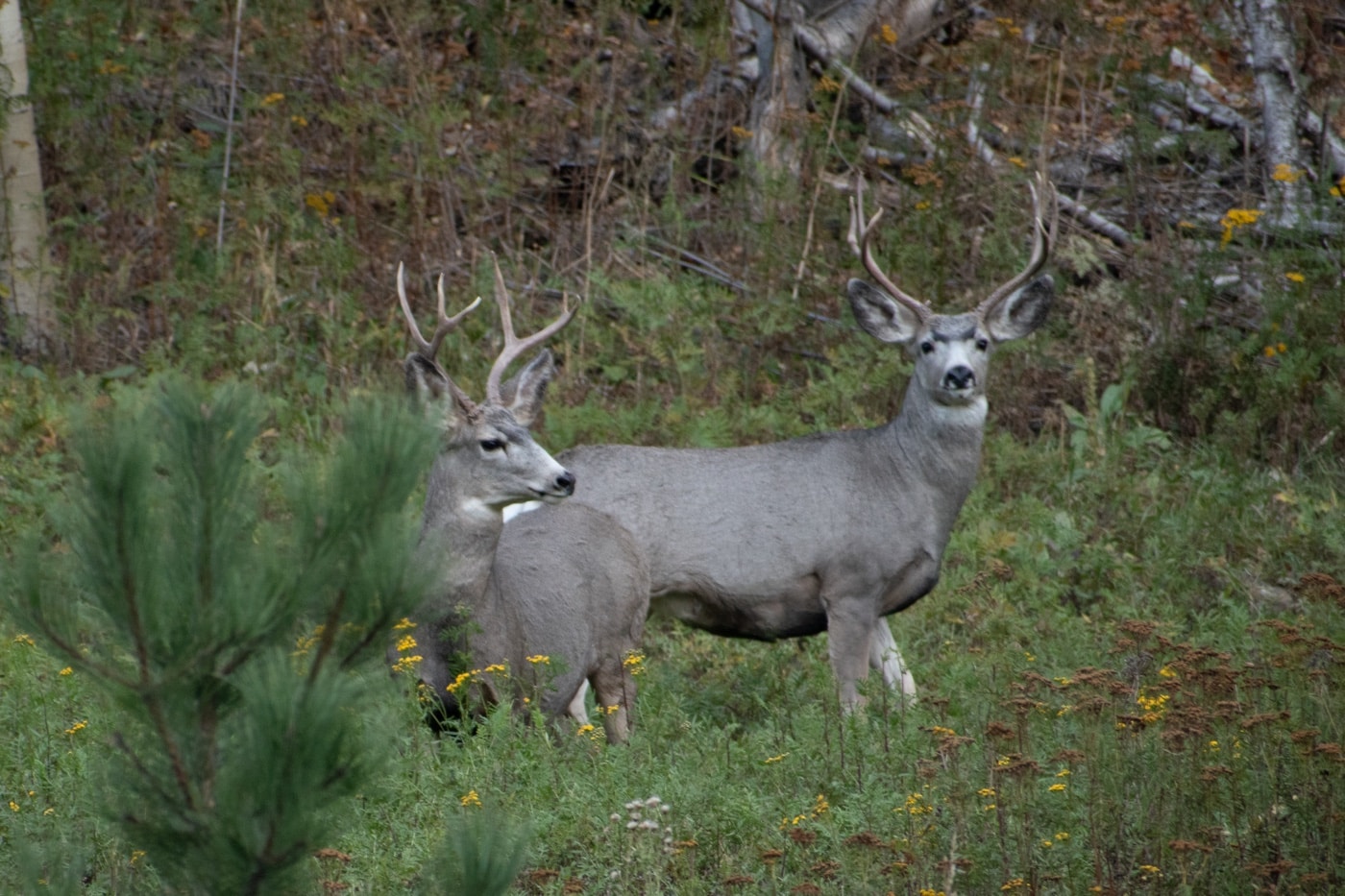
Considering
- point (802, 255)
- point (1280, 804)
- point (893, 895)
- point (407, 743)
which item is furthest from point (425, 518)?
point (802, 255)

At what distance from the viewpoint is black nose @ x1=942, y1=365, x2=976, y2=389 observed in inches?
269

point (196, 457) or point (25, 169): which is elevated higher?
point (196, 457)

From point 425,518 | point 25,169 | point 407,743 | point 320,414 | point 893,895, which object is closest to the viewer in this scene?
point 893,895

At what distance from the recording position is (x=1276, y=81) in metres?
9.91

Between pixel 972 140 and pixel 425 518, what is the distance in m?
5.32

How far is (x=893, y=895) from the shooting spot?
4.09m

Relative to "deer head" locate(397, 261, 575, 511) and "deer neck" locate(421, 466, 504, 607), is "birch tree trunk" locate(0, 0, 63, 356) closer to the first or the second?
"deer head" locate(397, 261, 575, 511)

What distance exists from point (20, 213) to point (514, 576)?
16.5ft

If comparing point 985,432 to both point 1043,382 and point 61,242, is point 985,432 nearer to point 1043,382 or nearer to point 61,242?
point 1043,382

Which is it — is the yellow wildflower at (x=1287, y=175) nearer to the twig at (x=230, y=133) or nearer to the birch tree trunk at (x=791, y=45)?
the birch tree trunk at (x=791, y=45)

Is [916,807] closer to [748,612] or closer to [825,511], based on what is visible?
[748,612]

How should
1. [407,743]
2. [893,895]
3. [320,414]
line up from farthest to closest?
[320,414], [407,743], [893,895]

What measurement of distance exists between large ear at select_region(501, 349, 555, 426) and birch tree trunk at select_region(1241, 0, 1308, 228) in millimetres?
5146

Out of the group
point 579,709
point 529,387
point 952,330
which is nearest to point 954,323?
point 952,330
